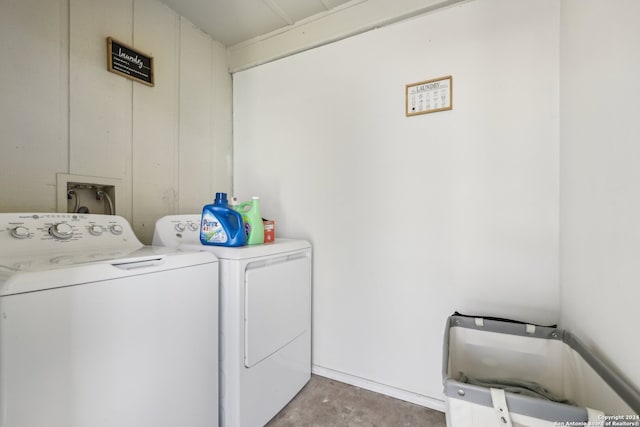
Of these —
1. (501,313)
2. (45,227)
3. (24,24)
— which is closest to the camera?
(45,227)

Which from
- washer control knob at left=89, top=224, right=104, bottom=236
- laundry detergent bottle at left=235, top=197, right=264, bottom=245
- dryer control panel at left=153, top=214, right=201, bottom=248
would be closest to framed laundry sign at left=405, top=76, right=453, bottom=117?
laundry detergent bottle at left=235, top=197, right=264, bottom=245

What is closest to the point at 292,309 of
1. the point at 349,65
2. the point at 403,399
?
the point at 403,399

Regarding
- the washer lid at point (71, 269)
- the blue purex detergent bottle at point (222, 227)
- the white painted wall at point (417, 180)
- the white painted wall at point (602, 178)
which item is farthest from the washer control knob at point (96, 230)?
the white painted wall at point (602, 178)

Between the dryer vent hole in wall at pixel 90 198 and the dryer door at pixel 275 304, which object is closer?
the dryer door at pixel 275 304

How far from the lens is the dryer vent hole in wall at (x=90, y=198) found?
146 centimetres

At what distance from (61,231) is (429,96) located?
1.94 meters

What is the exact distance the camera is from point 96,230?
1.29 metres

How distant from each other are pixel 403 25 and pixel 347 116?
0.61 metres

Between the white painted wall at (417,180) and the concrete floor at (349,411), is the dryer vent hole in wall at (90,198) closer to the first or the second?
the white painted wall at (417,180)

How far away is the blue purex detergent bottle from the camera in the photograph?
4.66 feet

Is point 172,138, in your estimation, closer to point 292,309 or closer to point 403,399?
point 292,309

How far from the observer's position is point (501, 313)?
1.42m

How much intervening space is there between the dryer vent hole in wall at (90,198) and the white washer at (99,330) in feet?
0.91

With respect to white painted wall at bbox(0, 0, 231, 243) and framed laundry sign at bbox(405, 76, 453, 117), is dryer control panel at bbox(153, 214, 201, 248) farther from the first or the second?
framed laundry sign at bbox(405, 76, 453, 117)
